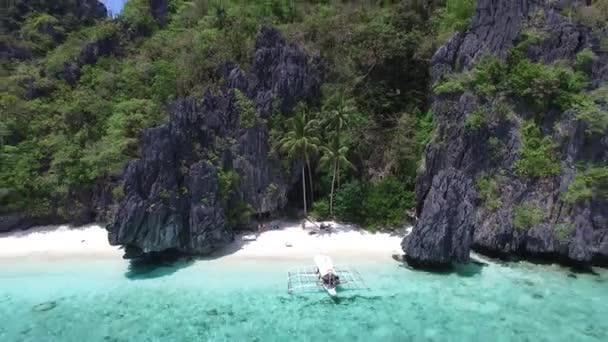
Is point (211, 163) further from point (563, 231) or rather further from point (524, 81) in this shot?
point (563, 231)

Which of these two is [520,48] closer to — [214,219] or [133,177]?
[214,219]

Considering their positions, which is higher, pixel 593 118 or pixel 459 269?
pixel 593 118

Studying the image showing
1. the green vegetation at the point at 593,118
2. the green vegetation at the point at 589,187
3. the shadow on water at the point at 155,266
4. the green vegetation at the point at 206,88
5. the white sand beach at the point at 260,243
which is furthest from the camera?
the green vegetation at the point at 206,88

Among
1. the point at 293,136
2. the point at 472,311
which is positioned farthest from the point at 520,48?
the point at 472,311

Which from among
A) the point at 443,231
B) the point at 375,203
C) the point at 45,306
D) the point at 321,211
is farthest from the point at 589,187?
the point at 45,306

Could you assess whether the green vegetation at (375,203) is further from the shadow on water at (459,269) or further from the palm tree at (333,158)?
the shadow on water at (459,269)

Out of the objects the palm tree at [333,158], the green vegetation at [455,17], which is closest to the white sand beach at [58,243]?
the palm tree at [333,158]
